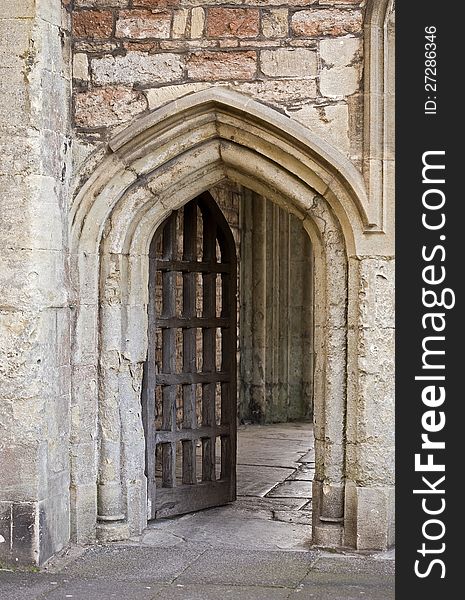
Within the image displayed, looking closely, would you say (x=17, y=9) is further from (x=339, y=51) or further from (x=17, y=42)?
(x=339, y=51)

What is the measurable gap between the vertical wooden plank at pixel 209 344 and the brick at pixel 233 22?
1.44 m

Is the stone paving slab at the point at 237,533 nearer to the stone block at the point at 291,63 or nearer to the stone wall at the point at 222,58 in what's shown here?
the stone wall at the point at 222,58

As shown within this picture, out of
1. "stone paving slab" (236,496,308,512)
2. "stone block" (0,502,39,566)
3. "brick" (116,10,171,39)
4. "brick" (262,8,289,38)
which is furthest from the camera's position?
"stone paving slab" (236,496,308,512)

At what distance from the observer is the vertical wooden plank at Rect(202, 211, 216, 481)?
713 cm

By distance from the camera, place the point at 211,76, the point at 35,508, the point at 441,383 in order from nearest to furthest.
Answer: the point at 441,383
the point at 35,508
the point at 211,76

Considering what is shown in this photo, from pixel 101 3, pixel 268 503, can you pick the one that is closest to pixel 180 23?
pixel 101 3

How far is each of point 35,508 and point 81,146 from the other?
1897 mm

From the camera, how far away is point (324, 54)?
5.89 m

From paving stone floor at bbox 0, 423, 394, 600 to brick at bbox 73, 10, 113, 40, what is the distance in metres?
2.71

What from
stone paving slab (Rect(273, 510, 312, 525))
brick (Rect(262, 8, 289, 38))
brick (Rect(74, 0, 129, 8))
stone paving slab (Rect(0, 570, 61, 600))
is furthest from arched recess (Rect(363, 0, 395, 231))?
stone paving slab (Rect(0, 570, 61, 600))

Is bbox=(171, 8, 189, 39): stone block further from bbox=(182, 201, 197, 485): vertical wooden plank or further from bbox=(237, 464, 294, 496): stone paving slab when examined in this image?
bbox=(237, 464, 294, 496): stone paving slab

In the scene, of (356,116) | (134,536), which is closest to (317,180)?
(356,116)

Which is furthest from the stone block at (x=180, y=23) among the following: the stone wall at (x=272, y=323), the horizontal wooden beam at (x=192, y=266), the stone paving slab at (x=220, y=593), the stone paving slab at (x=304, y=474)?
the stone wall at (x=272, y=323)

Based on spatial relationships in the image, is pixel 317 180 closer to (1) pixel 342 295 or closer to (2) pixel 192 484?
(1) pixel 342 295
